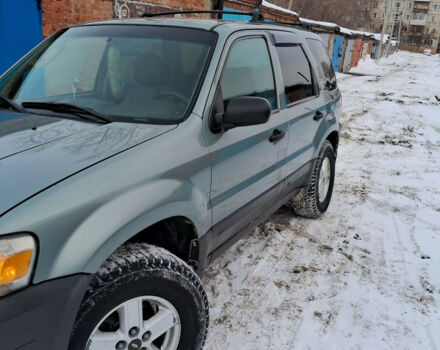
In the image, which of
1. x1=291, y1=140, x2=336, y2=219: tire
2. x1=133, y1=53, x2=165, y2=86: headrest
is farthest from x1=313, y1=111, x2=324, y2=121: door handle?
x1=133, y1=53, x2=165, y2=86: headrest

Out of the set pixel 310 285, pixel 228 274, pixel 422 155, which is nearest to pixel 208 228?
pixel 228 274

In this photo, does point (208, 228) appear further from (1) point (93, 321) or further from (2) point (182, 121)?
(1) point (93, 321)

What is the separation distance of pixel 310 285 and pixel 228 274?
25.7 inches

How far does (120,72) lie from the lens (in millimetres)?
2650

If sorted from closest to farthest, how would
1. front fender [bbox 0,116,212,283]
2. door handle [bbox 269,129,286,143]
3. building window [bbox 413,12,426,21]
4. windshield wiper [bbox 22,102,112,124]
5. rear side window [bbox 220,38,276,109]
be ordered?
front fender [bbox 0,116,212,283]
windshield wiper [bbox 22,102,112,124]
rear side window [bbox 220,38,276,109]
door handle [bbox 269,129,286,143]
building window [bbox 413,12,426,21]

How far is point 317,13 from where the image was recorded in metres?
44.8

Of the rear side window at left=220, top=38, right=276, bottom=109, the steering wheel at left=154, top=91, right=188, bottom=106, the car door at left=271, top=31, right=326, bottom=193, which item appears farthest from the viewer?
the car door at left=271, top=31, right=326, bottom=193

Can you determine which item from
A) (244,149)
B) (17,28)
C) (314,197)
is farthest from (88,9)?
(244,149)

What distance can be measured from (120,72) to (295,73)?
1567mm

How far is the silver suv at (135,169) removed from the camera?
1520mm

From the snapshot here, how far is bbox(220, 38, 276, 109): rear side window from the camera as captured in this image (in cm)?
263

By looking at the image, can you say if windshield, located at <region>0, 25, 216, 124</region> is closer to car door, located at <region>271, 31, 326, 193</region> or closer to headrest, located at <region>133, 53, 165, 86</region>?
headrest, located at <region>133, 53, 165, 86</region>

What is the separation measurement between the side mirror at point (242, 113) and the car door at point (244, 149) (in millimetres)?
84

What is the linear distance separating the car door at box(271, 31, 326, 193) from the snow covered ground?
0.65 meters
